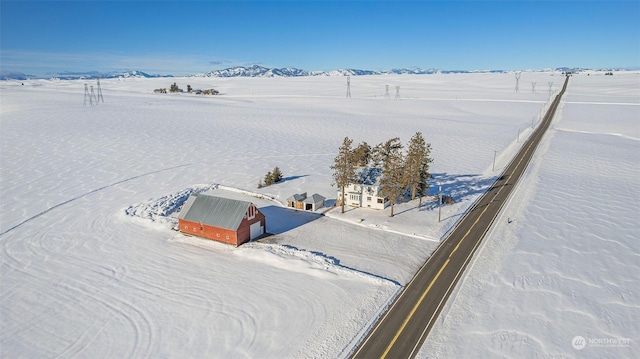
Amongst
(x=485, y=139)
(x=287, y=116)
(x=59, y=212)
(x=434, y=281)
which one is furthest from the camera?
(x=287, y=116)

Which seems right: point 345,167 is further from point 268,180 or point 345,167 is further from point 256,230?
point 268,180

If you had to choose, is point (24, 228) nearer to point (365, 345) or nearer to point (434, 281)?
point (365, 345)

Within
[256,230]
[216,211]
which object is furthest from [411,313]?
[216,211]

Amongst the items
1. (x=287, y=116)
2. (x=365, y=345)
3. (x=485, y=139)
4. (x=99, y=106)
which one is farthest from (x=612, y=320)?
(x=99, y=106)

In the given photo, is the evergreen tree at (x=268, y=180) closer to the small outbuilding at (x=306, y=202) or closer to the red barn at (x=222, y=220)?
the small outbuilding at (x=306, y=202)

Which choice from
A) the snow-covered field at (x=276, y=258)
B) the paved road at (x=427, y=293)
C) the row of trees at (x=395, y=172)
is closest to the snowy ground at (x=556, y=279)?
the snow-covered field at (x=276, y=258)

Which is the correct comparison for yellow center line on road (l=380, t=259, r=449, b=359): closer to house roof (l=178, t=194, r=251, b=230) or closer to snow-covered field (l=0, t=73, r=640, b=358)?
snow-covered field (l=0, t=73, r=640, b=358)
